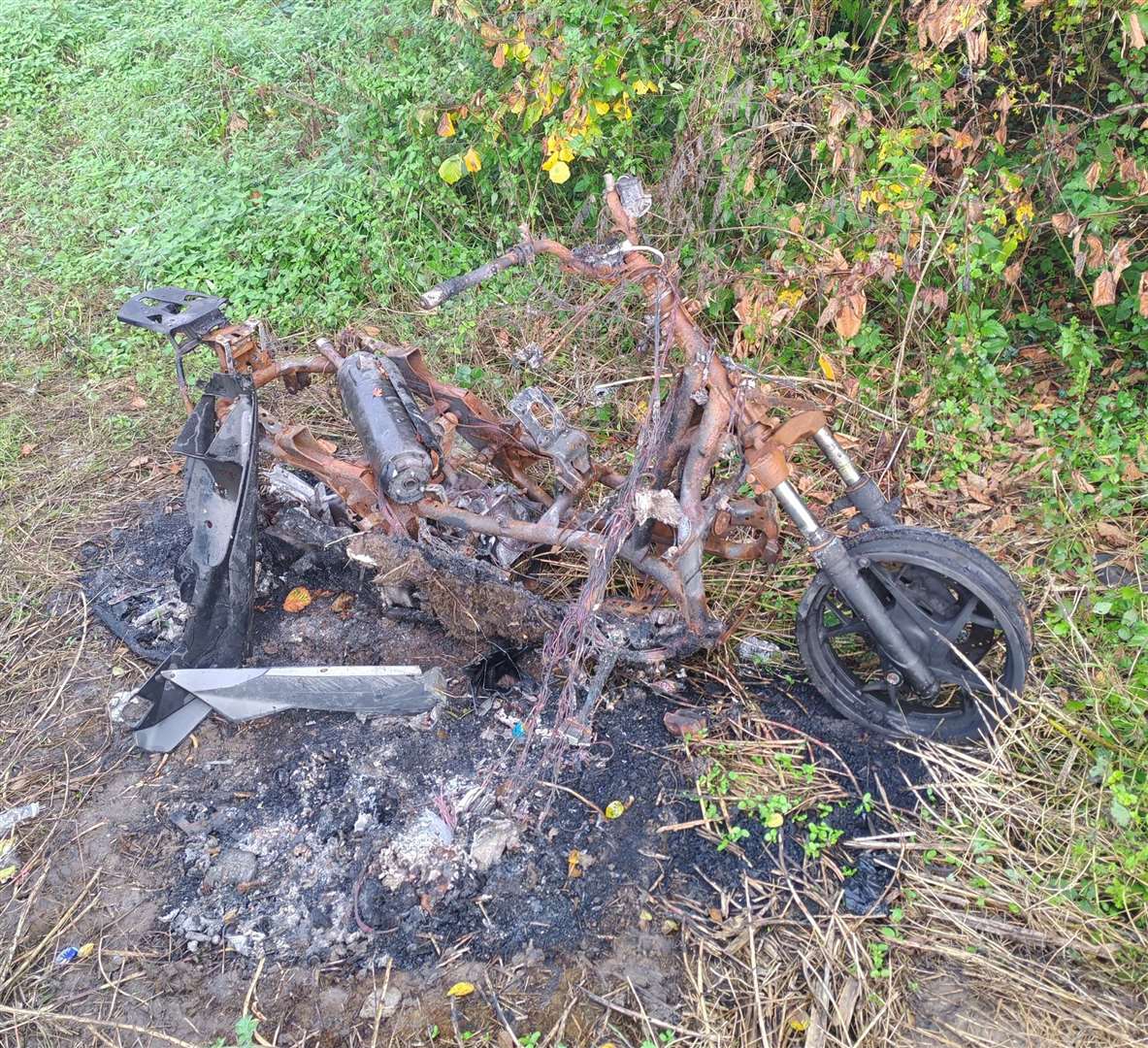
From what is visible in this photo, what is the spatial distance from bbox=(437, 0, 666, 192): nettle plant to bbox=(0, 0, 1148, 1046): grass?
0.27ft

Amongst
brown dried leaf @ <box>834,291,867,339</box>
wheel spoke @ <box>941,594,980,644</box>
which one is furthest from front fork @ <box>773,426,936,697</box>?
brown dried leaf @ <box>834,291,867,339</box>

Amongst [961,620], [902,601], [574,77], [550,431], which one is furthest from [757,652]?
[574,77]

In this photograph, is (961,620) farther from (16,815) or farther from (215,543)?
(16,815)

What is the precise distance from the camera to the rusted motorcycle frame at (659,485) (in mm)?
2842

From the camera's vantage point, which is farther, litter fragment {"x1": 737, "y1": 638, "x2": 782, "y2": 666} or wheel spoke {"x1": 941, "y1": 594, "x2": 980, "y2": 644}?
litter fragment {"x1": 737, "y1": 638, "x2": 782, "y2": 666}

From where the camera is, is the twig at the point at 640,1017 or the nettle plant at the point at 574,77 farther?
the nettle plant at the point at 574,77

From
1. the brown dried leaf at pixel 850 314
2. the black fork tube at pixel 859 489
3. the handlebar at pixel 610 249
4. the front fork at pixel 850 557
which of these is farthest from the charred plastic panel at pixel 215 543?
the brown dried leaf at pixel 850 314

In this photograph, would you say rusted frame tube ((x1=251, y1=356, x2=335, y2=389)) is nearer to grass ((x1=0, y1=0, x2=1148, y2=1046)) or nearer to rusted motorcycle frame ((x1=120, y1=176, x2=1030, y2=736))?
rusted motorcycle frame ((x1=120, y1=176, x2=1030, y2=736))

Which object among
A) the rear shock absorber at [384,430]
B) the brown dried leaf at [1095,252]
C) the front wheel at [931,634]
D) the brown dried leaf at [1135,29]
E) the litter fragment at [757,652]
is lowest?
the litter fragment at [757,652]

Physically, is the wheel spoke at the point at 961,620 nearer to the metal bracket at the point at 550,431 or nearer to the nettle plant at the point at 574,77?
the metal bracket at the point at 550,431

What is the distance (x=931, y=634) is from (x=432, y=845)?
1878mm

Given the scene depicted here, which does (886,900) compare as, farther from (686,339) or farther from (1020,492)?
(1020,492)

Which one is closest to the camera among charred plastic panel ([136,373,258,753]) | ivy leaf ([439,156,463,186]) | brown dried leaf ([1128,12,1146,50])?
brown dried leaf ([1128,12,1146,50])

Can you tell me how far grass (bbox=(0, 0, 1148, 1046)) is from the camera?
271cm
